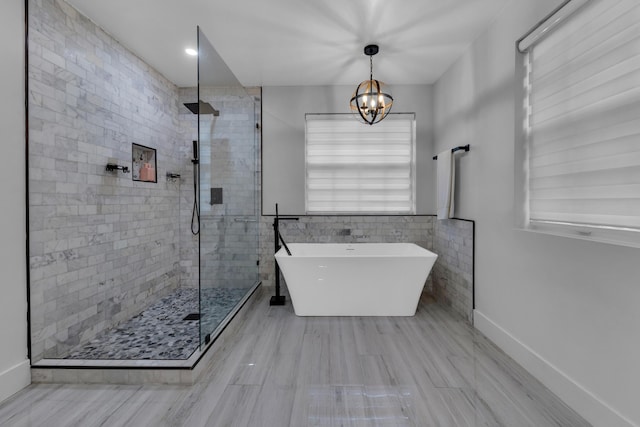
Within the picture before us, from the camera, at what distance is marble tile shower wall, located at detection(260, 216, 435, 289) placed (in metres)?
3.81

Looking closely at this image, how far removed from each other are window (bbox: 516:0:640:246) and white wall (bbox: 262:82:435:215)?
1.68 m

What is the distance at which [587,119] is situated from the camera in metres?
1.62

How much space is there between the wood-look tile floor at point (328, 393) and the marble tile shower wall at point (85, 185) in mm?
637

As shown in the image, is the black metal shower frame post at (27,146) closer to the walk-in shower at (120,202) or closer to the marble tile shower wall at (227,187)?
the walk-in shower at (120,202)

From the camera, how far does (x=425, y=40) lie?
8.94ft

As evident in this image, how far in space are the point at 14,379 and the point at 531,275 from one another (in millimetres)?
3437

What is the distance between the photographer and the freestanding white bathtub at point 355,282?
291 cm

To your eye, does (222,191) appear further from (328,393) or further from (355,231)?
(355,231)

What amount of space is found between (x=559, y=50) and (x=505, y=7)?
731 mm

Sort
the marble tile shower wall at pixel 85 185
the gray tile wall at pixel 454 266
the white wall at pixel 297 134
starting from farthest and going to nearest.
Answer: the white wall at pixel 297 134 → the gray tile wall at pixel 454 266 → the marble tile shower wall at pixel 85 185

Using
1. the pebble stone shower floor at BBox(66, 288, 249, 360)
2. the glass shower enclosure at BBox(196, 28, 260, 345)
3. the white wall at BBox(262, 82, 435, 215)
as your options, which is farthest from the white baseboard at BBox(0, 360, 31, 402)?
the white wall at BBox(262, 82, 435, 215)

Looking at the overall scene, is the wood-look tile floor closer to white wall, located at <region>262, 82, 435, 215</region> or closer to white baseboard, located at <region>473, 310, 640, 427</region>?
white baseboard, located at <region>473, 310, 640, 427</region>

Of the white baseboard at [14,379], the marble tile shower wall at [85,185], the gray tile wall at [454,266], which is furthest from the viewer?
the gray tile wall at [454,266]

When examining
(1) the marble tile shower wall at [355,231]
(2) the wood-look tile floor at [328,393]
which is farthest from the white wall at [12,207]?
(1) the marble tile shower wall at [355,231]
